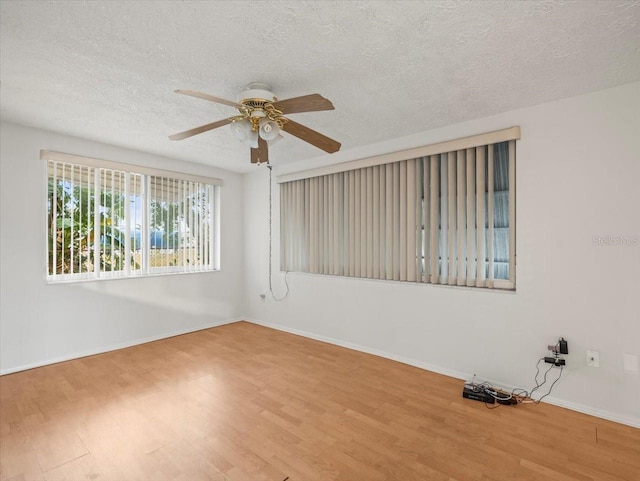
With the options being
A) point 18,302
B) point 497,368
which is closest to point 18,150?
point 18,302

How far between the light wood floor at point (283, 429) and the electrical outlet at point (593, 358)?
42cm

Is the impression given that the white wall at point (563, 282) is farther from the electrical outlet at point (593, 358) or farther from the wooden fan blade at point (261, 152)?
the wooden fan blade at point (261, 152)

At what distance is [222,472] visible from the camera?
1.79 m

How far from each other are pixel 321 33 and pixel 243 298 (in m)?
4.50

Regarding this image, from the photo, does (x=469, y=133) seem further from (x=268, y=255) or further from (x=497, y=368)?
(x=268, y=255)

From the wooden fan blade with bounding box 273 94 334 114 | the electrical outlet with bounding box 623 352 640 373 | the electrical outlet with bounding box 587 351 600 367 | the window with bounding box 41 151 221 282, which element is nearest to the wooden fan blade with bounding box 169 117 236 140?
the wooden fan blade with bounding box 273 94 334 114

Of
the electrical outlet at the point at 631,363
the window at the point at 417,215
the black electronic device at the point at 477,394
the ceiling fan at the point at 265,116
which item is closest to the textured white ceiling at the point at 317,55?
Result: the ceiling fan at the point at 265,116

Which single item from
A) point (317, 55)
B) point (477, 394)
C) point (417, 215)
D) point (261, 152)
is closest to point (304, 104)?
point (317, 55)

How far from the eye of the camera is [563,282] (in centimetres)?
261

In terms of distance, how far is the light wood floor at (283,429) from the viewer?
1819mm

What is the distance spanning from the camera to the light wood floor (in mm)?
1819

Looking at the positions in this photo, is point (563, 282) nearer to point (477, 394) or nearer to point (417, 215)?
point (477, 394)

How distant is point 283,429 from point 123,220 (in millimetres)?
3350

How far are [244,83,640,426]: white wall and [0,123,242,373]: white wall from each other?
3284 mm
